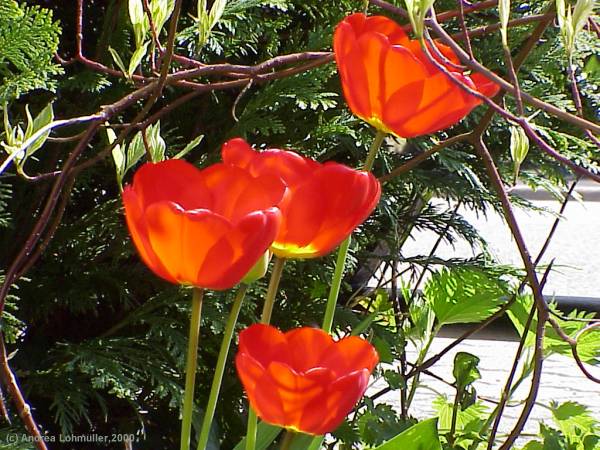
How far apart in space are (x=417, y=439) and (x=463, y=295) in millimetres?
545

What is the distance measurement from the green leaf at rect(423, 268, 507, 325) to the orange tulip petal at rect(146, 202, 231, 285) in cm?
69

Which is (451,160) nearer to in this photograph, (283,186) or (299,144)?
(299,144)

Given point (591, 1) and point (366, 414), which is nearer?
point (591, 1)

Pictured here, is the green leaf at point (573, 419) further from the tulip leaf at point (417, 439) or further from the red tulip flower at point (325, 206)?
the red tulip flower at point (325, 206)

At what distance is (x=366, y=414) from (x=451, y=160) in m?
0.30

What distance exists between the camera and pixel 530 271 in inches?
23.4

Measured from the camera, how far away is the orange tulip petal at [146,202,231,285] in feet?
1.40

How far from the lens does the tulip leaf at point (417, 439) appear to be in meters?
0.59

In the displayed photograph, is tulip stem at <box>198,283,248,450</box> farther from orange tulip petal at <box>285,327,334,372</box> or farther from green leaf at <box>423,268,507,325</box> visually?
green leaf at <box>423,268,507,325</box>

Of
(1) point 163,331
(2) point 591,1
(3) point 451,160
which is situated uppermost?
(2) point 591,1

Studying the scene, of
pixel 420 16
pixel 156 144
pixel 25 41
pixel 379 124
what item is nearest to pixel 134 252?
pixel 25 41

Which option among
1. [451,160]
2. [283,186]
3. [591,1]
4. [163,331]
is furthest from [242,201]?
[451,160]

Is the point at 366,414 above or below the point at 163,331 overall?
below

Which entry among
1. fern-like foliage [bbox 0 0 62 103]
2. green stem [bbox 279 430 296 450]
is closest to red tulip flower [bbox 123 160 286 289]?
green stem [bbox 279 430 296 450]
